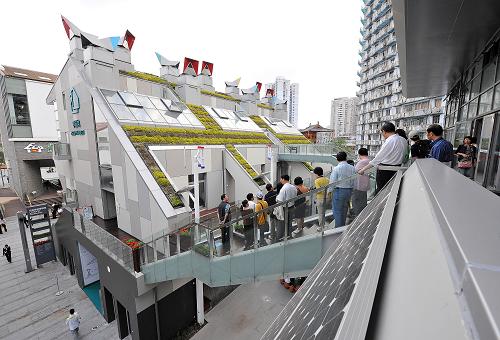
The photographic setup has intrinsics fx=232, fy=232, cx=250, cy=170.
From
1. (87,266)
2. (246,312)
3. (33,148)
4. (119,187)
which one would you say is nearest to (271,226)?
(246,312)

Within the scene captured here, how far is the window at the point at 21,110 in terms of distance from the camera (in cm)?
2904

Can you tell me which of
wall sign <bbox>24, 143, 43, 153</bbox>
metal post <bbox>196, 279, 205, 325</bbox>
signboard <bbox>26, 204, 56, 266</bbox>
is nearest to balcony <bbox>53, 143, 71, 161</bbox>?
signboard <bbox>26, 204, 56, 266</bbox>

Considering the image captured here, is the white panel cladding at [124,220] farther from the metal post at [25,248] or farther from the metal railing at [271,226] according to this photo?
the metal post at [25,248]

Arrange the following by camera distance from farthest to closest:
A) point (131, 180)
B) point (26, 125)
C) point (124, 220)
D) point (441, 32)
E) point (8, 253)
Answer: point (26, 125)
point (8, 253)
point (124, 220)
point (131, 180)
point (441, 32)

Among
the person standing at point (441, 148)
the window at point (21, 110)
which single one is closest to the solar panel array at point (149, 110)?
the person standing at point (441, 148)

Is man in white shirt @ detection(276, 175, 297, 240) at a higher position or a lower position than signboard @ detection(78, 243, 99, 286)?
higher

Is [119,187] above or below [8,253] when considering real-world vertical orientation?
above

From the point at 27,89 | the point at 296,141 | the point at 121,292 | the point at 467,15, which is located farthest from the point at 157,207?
the point at 27,89

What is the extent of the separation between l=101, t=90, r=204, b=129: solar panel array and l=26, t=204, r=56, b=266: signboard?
28.6 ft

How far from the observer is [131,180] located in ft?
38.2

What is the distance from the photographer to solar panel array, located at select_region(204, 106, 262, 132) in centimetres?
2213

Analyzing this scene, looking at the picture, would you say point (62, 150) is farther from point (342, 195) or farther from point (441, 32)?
point (441, 32)

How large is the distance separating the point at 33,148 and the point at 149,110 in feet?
81.5

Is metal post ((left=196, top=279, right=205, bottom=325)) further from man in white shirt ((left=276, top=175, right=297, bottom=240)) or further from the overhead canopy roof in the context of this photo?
the overhead canopy roof
